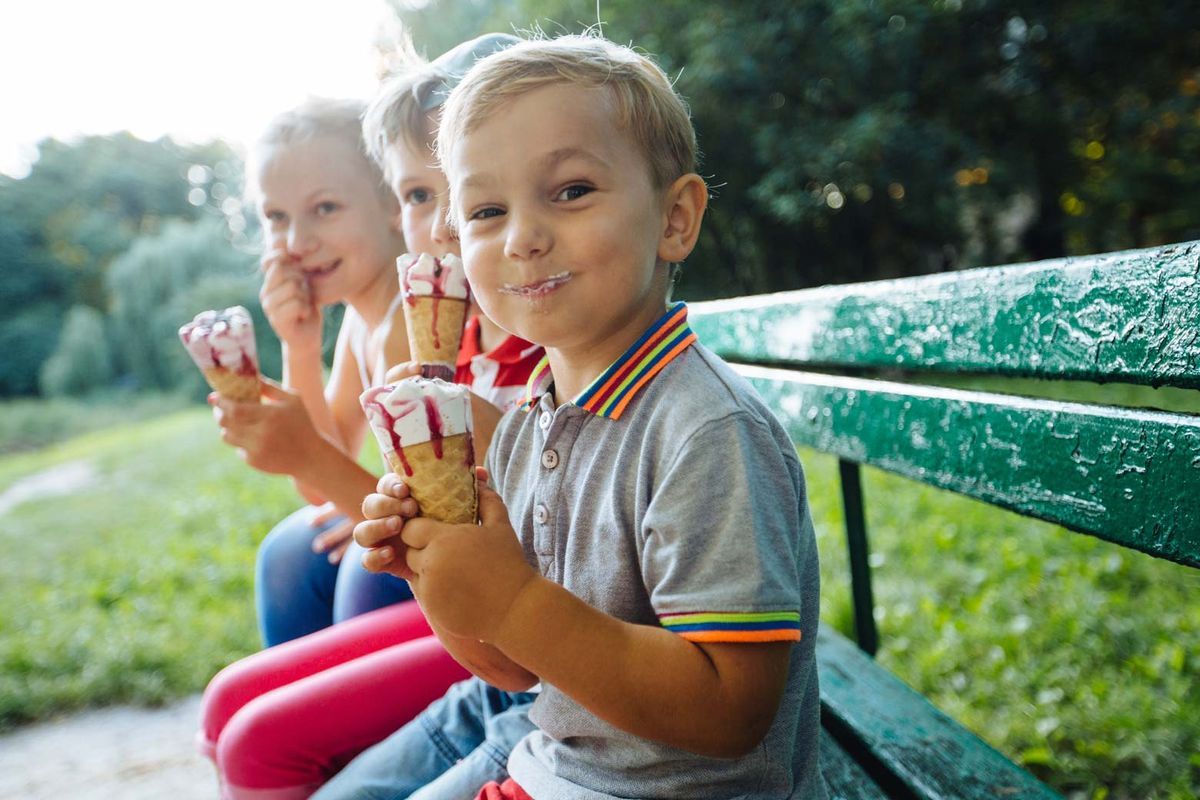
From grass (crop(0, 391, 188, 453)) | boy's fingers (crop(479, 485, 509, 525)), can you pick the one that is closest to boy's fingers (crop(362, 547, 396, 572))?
boy's fingers (crop(479, 485, 509, 525))

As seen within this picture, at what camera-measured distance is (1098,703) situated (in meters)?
2.41

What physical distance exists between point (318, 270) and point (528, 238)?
Answer: 3.55ft

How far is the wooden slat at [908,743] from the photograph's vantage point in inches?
51.3

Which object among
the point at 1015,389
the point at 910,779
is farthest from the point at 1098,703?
the point at 1015,389

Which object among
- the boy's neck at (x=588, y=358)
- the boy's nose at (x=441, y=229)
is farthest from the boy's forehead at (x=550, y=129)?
the boy's nose at (x=441, y=229)

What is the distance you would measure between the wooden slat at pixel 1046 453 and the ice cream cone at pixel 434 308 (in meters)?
0.81

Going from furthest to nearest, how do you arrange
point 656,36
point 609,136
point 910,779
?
point 656,36
point 910,779
point 609,136

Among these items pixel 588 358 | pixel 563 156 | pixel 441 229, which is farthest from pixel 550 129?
pixel 441 229

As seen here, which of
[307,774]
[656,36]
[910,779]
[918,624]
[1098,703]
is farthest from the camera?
[656,36]

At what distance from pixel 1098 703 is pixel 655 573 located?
206 centimetres

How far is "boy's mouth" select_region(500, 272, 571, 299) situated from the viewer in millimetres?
1046

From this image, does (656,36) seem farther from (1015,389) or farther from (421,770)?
(421,770)

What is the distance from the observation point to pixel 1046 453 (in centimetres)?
125

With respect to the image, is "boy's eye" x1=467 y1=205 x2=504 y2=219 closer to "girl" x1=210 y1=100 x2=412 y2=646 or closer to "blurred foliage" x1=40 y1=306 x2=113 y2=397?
"girl" x1=210 y1=100 x2=412 y2=646
